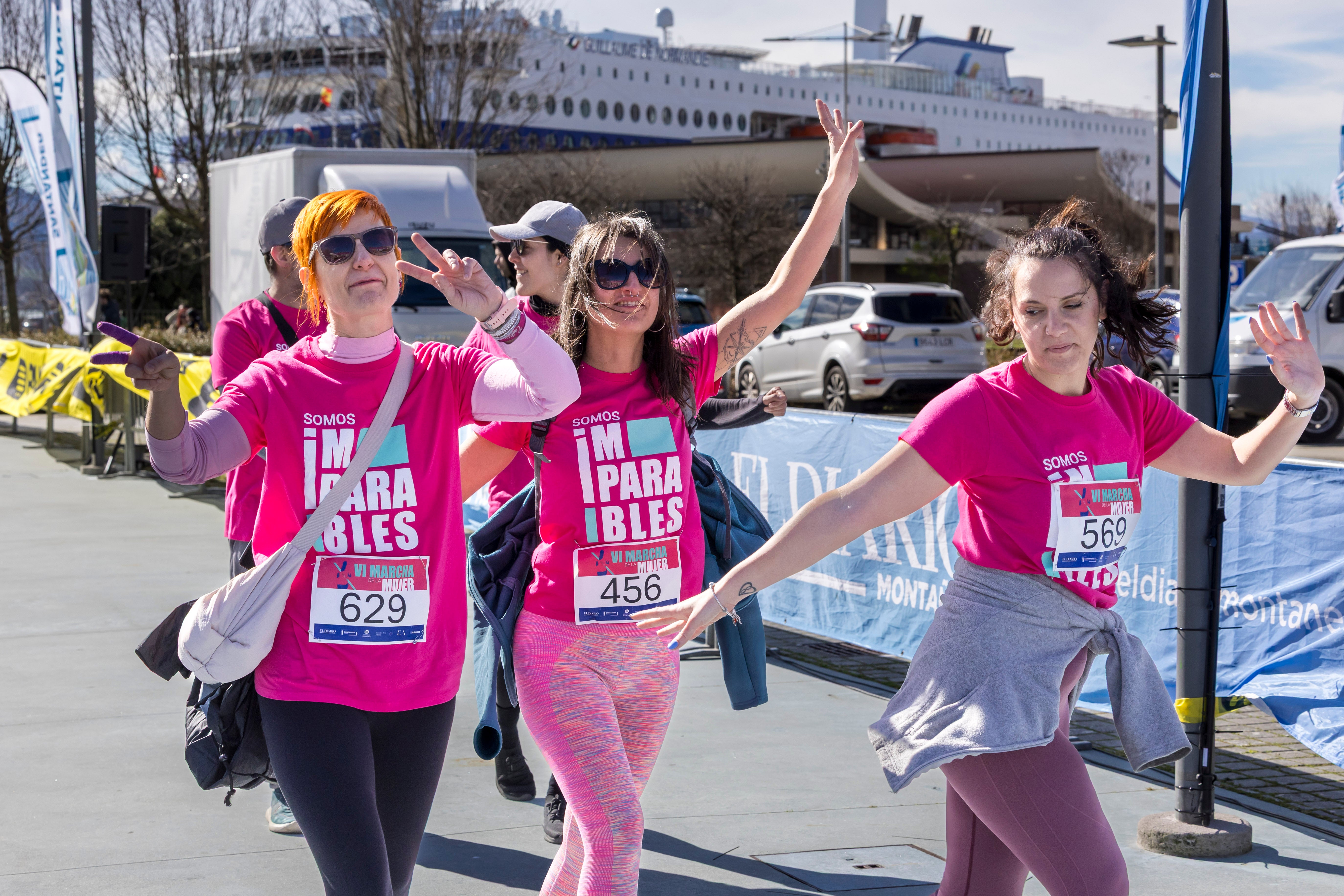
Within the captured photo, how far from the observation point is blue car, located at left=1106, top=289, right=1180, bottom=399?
329cm

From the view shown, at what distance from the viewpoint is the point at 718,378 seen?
3439 millimetres

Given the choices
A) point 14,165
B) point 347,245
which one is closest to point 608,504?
point 347,245

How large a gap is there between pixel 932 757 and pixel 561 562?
2.88 ft

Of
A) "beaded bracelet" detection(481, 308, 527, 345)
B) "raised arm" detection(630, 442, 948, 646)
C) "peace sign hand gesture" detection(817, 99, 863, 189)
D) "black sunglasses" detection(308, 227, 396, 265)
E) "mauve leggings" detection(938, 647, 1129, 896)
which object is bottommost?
"mauve leggings" detection(938, 647, 1129, 896)

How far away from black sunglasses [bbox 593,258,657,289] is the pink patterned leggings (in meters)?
0.73

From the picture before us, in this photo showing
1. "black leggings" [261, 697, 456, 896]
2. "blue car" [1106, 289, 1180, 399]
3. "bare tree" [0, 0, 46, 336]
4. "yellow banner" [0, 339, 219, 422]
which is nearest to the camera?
"black leggings" [261, 697, 456, 896]

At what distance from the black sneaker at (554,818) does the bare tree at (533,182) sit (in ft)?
125

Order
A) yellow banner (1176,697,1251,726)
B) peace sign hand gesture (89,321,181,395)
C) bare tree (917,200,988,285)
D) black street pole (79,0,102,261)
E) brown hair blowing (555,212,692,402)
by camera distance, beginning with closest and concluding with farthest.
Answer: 1. peace sign hand gesture (89,321,181,395)
2. brown hair blowing (555,212,692,402)
3. yellow banner (1176,697,1251,726)
4. black street pole (79,0,102,261)
5. bare tree (917,200,988,285)

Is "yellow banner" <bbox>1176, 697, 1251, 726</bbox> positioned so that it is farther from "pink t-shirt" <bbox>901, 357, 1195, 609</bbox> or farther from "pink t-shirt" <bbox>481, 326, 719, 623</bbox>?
"pink t-shirt" <bbox>481, 326, 719, 623</bbox>

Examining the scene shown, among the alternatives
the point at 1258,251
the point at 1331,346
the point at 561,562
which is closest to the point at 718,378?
A: the point at 561,562

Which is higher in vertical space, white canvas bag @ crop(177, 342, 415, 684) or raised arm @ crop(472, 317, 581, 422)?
raised arm @ crop(472, 317, 581, 422)

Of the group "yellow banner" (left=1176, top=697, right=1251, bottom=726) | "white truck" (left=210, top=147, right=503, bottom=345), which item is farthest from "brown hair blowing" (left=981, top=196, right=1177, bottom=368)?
"white truck" (left=210, top=147, right=503, bottom=345)

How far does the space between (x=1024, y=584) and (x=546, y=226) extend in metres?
2.09

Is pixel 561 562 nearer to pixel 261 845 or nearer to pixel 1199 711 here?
pixel 261 845
